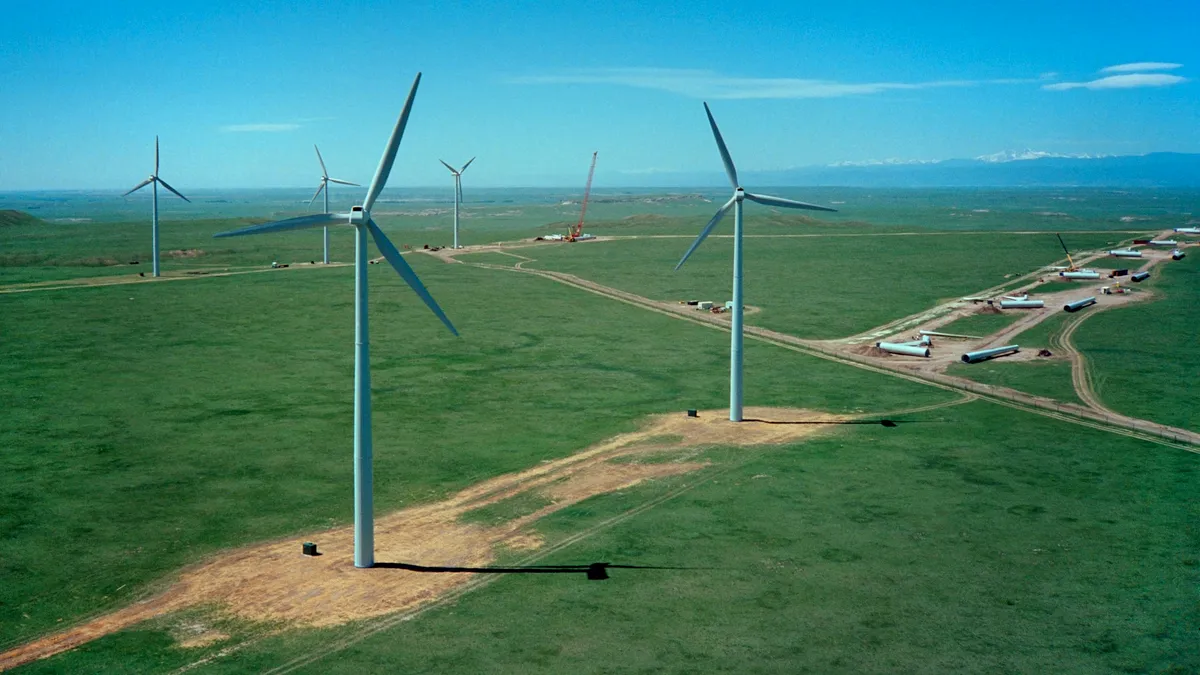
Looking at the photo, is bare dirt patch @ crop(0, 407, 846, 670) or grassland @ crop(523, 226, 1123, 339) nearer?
bare dirt patch @ crop(0, 407, 846, 670)

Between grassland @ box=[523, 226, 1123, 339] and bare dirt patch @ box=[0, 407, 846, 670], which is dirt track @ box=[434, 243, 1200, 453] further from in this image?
bare dirt patch @ box=[0, 407, 846, 670]

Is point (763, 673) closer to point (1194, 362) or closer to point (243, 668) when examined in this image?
point (243, 668)

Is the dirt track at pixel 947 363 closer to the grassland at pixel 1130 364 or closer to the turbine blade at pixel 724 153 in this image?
the grassland at pixel 1130 364

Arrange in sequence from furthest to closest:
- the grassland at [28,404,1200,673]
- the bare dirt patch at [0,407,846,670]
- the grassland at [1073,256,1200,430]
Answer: the grassland at [1073,256,1200,430] < the bare dirt patch at [0,407,846,670] < the grassland at [28,404,1200,673]

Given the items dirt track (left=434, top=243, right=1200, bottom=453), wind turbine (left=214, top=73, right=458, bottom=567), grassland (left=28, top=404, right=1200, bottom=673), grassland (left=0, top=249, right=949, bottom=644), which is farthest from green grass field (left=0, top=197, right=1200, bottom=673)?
wind turbine (left=214, top=73, right=458, bottom=567)

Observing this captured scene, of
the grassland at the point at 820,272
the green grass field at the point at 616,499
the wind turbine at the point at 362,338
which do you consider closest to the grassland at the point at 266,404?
the green grass field at the point at 616,499

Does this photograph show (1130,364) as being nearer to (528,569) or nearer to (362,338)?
(528,569)

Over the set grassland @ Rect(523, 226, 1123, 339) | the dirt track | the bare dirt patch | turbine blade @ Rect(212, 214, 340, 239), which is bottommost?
the bare dirt patch

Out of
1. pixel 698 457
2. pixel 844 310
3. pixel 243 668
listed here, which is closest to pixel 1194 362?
pixel 844 310
